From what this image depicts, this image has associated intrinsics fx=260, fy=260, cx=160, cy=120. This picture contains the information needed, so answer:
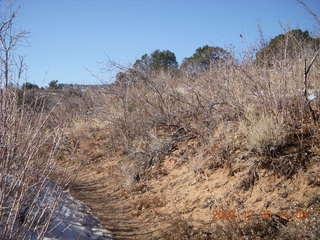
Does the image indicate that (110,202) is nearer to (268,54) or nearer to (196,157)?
(196,157)

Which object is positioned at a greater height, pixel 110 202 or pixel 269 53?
pixel 269 53

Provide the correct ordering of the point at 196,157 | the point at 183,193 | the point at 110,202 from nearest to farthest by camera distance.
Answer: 1. the point at 183,193
2. the point at 196,157
3. the point at 110,202

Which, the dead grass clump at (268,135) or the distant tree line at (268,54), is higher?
the distant tree line at (268,54)

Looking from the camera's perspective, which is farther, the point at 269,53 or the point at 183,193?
the point at 269,53

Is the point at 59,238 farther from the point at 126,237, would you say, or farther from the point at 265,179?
the point at 265,179

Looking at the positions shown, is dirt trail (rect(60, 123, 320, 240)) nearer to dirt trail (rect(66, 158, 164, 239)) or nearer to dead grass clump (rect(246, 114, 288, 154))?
dirt trail (rect(66, 158, 164, 239))

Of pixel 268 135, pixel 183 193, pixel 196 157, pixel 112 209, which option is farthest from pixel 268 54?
pixel 112 209

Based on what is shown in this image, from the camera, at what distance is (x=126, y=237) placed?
4070mm

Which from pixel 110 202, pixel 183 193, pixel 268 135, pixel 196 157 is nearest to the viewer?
pixel 268 135

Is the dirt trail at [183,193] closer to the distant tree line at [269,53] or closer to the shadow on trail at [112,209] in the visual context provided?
the shadow on trail at [112,209]
